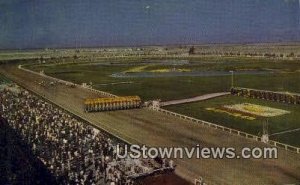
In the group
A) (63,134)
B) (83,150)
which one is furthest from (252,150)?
(63,134)

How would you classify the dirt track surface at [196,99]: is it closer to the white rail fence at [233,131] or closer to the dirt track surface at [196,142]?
the white rail fence at [233,131]

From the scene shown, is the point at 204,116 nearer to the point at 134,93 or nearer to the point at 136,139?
the point at 136,139

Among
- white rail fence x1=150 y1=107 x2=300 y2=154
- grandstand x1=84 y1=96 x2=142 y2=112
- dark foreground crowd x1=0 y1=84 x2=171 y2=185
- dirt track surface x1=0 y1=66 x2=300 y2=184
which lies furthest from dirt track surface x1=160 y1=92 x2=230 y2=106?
dark foreground crowd x1=0 y1=84 x2=171 y2=185

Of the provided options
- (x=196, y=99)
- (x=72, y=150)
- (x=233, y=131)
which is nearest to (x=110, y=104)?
(x=196, y=99)

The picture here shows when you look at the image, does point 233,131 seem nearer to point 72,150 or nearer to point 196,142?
point 196,142

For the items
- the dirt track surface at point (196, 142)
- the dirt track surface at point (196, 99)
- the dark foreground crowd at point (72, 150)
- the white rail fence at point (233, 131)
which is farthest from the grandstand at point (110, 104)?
the dark foreground crowd at point (72, 150)

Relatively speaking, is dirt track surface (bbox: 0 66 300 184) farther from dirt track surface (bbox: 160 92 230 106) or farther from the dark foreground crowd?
dirt track surface (bbox: 160 92 230 106)
